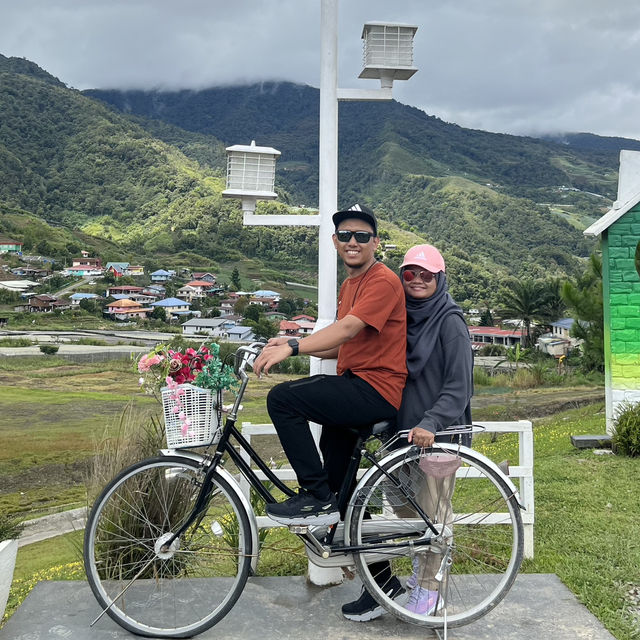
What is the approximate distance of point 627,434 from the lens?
723 centimetres

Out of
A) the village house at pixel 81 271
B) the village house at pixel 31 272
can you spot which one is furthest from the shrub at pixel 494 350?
the village house at pixel 31 272

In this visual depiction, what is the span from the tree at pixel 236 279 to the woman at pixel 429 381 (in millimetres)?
67094

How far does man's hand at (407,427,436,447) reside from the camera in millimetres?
2609

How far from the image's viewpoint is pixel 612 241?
799 cm

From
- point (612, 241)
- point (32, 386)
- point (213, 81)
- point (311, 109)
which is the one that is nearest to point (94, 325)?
point (32, 386)

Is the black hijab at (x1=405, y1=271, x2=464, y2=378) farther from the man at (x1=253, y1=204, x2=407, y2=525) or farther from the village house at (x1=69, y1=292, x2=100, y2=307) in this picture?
the village house at (x1=69, y1=292, x2=100, y2=307)

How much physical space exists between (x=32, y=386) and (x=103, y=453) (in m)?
56.6

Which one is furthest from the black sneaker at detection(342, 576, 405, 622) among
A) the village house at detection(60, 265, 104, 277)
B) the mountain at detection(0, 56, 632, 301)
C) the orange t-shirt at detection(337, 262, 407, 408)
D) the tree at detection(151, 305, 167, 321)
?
the village house at detection(60, 265, 104, 277)

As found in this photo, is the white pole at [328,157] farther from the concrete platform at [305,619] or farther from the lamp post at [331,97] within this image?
the concrete platform at [305,619]

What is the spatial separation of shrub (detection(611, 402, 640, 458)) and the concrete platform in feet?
14.6

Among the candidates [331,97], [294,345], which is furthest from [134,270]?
[294,345]

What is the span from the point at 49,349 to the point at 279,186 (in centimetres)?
2131

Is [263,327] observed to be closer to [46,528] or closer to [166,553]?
[46,528]

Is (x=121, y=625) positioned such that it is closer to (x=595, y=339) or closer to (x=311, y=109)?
(x=595, y=339)
